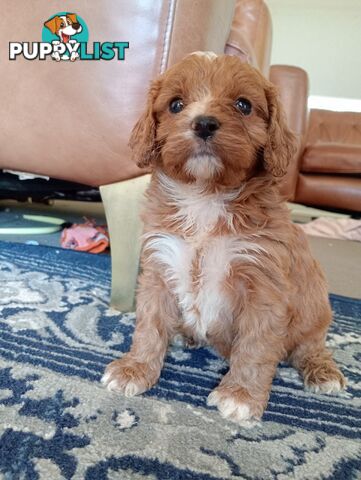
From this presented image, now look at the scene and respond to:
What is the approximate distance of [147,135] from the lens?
131cm

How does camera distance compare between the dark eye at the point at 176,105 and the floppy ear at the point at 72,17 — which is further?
the floppy ear at the point at 72,17

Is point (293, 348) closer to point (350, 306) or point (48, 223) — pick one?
point (350, 306)

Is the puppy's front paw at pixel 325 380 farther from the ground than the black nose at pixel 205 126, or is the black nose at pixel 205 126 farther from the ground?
the black nose at pixel 205 126

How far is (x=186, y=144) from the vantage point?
113cm

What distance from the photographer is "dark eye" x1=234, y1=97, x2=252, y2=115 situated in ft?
3.98

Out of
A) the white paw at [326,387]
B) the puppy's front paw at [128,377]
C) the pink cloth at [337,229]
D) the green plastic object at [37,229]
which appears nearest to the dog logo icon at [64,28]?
the puppy's front paw at [128,377]

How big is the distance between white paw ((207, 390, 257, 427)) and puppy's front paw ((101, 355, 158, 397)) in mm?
193

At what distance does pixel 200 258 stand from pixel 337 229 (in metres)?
3.29

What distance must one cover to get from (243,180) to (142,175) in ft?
1.77

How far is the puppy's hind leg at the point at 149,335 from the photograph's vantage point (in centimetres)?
119

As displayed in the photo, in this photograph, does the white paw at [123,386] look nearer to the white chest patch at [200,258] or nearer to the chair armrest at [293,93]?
the white chest patch at [200,258]

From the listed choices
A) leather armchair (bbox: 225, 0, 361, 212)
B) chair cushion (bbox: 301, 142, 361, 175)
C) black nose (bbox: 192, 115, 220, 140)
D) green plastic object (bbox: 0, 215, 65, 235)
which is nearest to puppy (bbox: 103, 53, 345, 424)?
black nose (bbox: 192, 115, 220, 140)

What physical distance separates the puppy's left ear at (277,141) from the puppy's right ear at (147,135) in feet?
1.12

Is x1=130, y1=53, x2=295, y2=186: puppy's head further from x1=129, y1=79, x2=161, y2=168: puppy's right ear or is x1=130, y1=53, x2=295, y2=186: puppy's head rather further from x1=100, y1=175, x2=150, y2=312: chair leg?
x1=100, y1=175, x2=150, y2=312: chair leg
